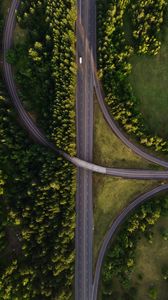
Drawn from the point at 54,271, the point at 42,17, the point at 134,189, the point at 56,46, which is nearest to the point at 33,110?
the point at 56,46

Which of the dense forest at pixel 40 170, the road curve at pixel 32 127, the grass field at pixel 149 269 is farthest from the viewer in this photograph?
the road curve at pixel 32 127

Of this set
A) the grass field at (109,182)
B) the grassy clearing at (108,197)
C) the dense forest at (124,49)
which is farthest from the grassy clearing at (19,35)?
the grassy clearing at (108,197)

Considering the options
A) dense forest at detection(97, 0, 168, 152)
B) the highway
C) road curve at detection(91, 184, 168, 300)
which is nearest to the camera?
dense forest at detection(97, 0, 168, 152)

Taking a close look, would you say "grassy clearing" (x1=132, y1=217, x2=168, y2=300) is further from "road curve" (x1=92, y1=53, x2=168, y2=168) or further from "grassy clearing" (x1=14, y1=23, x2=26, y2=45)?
"grassy clearing" (x1=14, y1=23, x2=26, y2=45)

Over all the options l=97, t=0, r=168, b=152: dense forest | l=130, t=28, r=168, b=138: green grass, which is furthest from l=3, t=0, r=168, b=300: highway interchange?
l=130, t=28, r=168, b=138: green grass

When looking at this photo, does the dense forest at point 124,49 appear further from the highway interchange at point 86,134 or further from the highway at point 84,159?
the highway at point 84,159

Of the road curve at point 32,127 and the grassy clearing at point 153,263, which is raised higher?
the road curve at point 32,127

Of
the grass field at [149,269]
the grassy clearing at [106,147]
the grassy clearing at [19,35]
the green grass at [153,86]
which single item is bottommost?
the grass field at [149,269]

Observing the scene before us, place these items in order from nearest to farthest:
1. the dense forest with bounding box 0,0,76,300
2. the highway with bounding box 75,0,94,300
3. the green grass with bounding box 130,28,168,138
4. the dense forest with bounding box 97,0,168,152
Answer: the dense forest with bounding box 0,0,76,300, the dense forest with bounding box 97,0,168,152, the highway with bounding box 75,0,94,300, the green grass with bounding box 130,28,168,138
